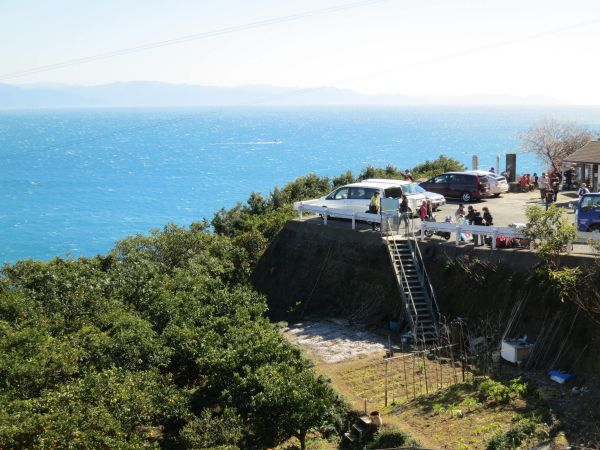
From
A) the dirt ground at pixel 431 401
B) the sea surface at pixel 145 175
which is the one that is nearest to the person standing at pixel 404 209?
the dirt ground at pixel 431 401

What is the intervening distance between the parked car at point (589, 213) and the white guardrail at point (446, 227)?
2.76 metres

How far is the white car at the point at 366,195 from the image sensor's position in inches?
1028

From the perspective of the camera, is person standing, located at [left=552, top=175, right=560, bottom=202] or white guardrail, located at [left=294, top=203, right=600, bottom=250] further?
person standing, located at [left=552, top=175, right=560, bottom=202]

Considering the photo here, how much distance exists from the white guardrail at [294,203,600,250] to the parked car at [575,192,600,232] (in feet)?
9.04

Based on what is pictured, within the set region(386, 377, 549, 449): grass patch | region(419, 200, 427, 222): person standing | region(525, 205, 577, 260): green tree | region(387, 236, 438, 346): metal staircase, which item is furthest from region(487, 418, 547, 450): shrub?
region(419, 200, 427, 222): person standing

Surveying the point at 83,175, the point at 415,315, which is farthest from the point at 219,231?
the point at 83,175

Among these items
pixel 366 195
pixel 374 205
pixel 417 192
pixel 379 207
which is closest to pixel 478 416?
pixel 379 207

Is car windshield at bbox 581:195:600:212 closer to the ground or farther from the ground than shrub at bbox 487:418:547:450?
farther from the ground

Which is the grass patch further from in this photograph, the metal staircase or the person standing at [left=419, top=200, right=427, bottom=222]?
the person standing at [left=419, top=200, right=427, bottom=222]

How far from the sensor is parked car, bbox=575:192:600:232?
2162 centimetres

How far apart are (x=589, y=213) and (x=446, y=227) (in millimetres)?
4305

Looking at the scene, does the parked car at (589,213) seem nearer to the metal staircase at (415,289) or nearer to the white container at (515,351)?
the metal staircase at (415,289)

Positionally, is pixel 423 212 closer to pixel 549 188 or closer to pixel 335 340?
pixel 335 340

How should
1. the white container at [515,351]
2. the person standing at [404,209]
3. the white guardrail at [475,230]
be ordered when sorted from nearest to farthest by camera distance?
the white container at [515,351] → the white guardrail at [475,230] → the person standing at [404,209]
